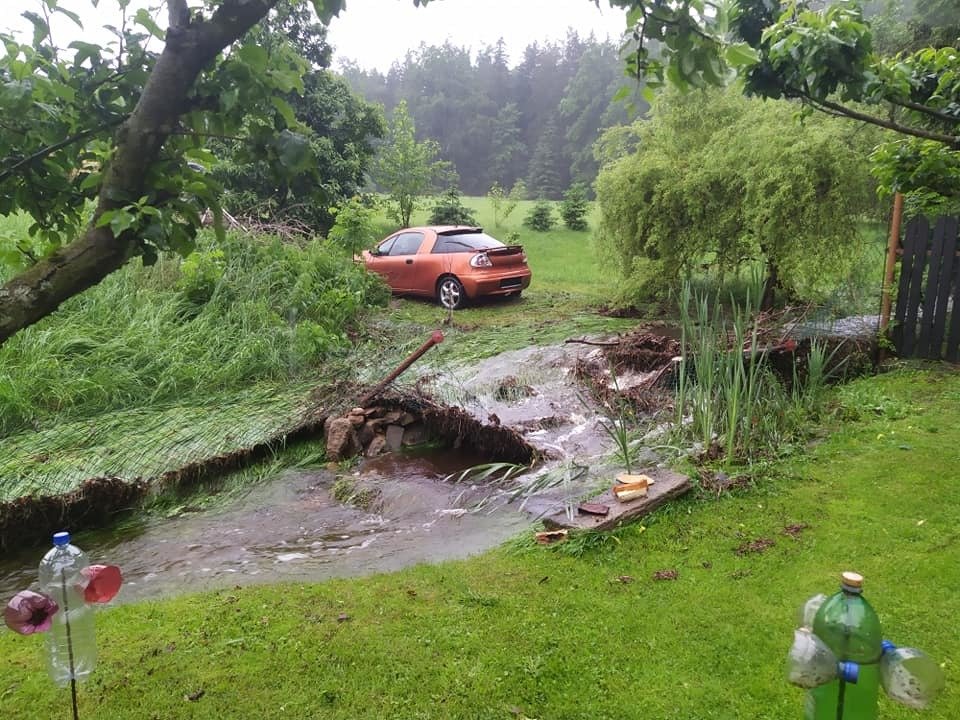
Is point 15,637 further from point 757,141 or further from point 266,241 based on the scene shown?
point 757,141

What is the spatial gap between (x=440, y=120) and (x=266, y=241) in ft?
173

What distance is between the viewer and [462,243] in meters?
12.8

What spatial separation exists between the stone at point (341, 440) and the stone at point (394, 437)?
301 mm

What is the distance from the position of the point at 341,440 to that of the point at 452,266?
670 cm

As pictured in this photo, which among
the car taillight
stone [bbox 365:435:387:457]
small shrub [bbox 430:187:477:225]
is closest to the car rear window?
the car taillight

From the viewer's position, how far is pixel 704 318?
15.9ft

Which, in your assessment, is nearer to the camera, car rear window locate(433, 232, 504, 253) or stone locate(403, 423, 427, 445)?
stone locate(403, 423, 427, 445)

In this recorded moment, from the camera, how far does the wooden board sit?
411 centimetres

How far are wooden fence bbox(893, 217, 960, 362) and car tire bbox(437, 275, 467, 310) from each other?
694 centimetres

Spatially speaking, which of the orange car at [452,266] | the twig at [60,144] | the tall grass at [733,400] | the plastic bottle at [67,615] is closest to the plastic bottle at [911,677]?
the plastic bottle at [67,615]

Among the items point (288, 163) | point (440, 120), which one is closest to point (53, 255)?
point (288, 163)

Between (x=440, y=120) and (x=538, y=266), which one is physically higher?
(x=440, y=120)

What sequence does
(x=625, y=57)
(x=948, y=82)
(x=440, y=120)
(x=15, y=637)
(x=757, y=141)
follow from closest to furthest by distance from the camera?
(x=625, y=57) < (x=15, y=637) < (x=948, y=82) < (x=757, y=141) < (x=440, y=120)

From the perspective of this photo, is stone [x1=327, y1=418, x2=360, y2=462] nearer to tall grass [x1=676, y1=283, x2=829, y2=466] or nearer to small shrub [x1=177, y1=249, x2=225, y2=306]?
tall grass [x1=676, y1=283, x2=829, y2=466]
